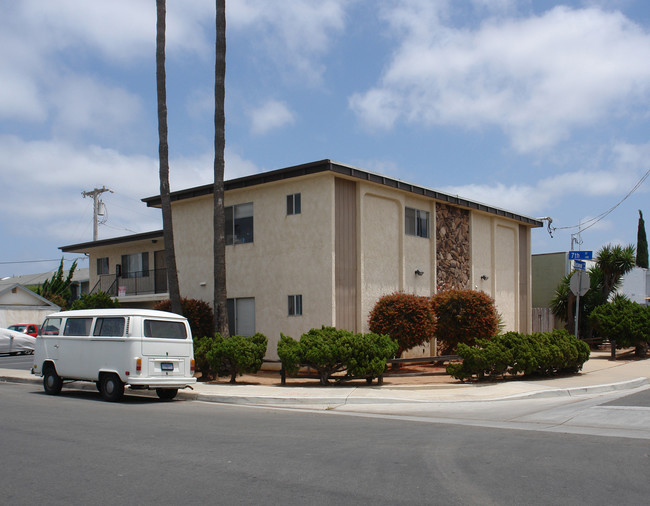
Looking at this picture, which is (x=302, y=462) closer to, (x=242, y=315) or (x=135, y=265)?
(x=242, y=315)

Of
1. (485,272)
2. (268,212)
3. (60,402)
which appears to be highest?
(268,212)

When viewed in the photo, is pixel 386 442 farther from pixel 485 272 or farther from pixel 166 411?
pixel 485 272

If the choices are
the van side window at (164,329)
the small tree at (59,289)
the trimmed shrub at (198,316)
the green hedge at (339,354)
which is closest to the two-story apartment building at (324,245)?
the trimmed shrub at (198,316)

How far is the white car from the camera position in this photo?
32.7 metres

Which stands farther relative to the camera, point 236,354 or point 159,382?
point 236,354

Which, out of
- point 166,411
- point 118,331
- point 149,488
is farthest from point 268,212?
point 149,488

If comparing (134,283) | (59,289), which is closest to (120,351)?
(134,283)

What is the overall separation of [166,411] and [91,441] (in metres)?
3.82

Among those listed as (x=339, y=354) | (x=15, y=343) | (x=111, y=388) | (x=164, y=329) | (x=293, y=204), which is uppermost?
(x=293, y=204)

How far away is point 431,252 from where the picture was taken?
2375cm

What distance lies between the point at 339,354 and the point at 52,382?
6.83 metres

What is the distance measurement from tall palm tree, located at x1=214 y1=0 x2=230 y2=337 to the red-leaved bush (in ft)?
14.6

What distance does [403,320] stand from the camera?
1955cm

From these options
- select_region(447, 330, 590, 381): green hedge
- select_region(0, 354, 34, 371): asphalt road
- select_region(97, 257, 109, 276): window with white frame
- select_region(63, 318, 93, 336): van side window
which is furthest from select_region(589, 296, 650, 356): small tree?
select_region(97, 257, 109, 276): window with white frame
